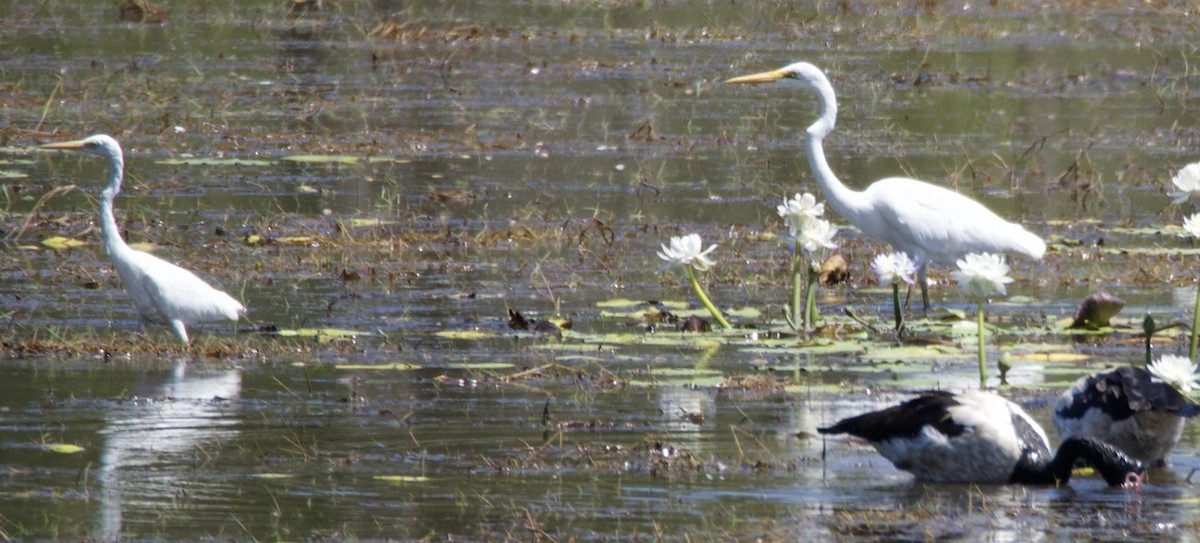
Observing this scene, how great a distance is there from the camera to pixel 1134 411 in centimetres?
698

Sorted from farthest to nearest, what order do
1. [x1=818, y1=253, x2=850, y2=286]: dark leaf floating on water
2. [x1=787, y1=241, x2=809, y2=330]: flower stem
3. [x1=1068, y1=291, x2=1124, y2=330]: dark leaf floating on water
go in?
[x1=818, y1=253, x2=850, y2=286]: dark leaf floating on water
[x1=787, y1=241, x2=809, y2=330]: flower stem
[x1=1068, y1=291, x2=1124, y2=330]: dark leaf floating on water

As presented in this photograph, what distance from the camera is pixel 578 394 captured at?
8.18 meters

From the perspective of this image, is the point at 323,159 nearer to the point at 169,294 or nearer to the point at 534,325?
the point at 169,294

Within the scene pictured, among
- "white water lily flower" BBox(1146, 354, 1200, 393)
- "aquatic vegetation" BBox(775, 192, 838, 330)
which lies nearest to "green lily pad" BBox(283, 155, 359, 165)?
"aquatic vegetation" BBox(775, 192, 838, 330)

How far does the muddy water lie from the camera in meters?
6.59

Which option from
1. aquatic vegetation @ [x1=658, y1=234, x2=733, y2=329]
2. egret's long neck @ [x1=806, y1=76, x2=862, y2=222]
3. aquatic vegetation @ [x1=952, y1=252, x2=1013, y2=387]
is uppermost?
egret's long neck @ [x1=806, y1=76, x2=862, y2=222]

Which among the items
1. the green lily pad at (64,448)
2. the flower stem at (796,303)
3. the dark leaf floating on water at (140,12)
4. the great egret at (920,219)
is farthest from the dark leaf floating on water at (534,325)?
the dark leaf floating on water at (140,12)

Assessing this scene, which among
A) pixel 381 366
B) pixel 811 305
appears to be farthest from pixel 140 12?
pixel 381 366

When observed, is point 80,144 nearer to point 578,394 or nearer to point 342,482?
point 578,394

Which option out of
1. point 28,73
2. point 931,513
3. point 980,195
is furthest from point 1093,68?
point 931,513

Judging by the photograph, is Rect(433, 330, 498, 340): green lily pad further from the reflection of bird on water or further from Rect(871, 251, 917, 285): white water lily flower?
Rect(871, 251, 917, 285): white water lily flower

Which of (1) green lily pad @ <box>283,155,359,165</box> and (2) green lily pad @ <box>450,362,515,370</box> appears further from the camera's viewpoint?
(1) green lily pad @ <box>283,155,359,165</box>

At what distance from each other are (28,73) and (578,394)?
12720 millimetres

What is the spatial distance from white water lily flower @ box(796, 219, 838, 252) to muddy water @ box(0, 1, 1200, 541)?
0.43m
